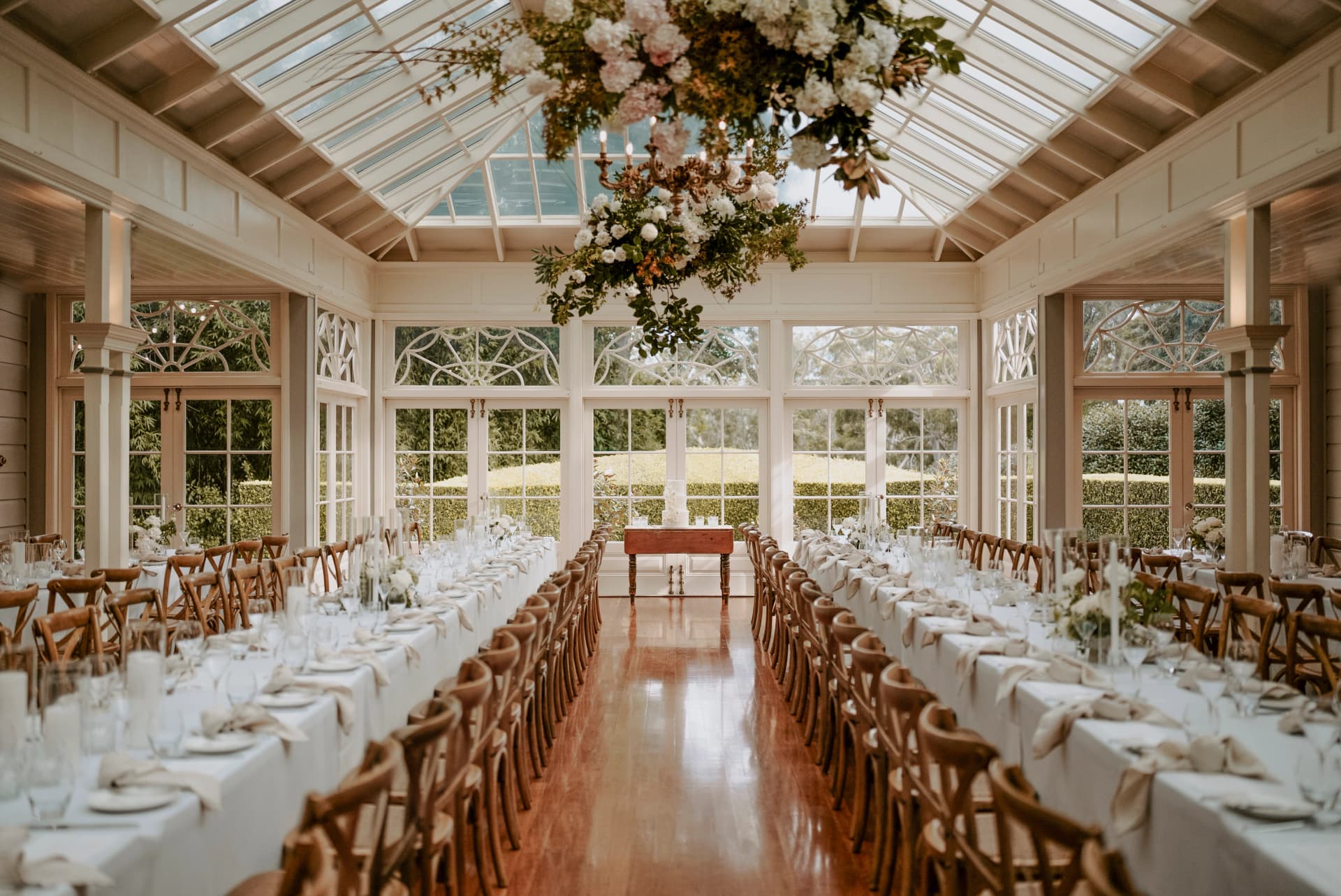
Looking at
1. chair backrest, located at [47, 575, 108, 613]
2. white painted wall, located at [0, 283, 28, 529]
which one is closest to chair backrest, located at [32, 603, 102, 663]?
chair backrest, located at [47, 575, 108, 613]

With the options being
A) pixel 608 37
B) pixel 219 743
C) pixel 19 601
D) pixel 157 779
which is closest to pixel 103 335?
pixel 19 601

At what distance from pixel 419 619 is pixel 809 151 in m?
3.38

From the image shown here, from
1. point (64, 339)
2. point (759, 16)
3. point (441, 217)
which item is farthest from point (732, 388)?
point (759, 16)

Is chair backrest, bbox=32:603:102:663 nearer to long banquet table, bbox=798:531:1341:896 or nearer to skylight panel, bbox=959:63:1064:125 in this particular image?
long banquet table, bbox=798:531:1341:896

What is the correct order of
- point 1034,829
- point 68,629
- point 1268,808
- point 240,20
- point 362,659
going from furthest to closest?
1. point 240,20
2. point 68,629
3. point 362,659
4. point 1268,808
5. point 1034,829

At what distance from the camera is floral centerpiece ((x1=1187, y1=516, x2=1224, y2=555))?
780 cm

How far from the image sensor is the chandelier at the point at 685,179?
539 centimetres

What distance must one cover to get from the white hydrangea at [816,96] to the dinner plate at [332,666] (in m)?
2.72

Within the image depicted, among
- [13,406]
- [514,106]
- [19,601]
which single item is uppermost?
[514,106]

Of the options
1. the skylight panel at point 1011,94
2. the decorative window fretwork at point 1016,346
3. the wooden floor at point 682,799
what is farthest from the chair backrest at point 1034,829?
the decorative window fretwork at point 1016,346

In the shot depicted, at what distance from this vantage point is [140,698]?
2.80 meters

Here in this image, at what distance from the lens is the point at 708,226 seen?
19.3ft

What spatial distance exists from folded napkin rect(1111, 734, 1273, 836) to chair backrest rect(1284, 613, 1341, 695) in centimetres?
191

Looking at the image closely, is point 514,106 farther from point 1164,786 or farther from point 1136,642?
point 1164,786
